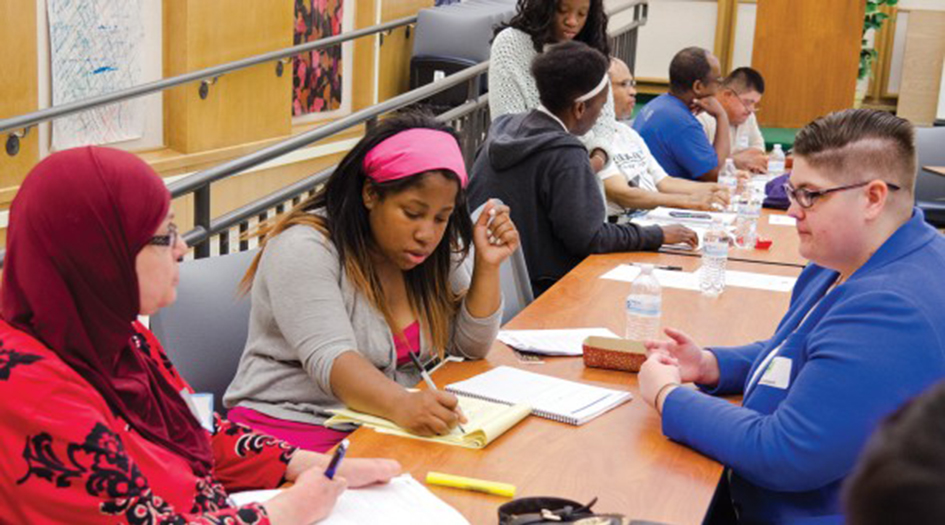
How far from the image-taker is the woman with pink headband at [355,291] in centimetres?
233

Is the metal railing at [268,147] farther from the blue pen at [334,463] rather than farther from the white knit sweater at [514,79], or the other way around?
the blue pen at [334,463]

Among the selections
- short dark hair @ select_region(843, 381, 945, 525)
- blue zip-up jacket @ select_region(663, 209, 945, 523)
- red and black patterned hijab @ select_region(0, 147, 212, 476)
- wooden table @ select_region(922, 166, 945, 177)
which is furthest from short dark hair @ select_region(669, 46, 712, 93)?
short dark hair @ select_region(843, 381, 945, 525)

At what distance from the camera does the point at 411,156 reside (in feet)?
7.92

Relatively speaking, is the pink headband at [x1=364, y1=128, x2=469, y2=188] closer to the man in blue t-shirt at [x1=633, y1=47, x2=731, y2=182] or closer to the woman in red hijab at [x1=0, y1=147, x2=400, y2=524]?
the woman in red hijab at [x1=0, y1=147, x2=400, y2=524]

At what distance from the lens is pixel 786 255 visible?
412cm

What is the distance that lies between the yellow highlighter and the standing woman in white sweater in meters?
2.84

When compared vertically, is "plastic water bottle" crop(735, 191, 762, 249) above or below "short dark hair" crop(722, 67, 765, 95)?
below

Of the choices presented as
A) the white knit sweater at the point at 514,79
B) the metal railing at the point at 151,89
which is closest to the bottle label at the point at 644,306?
the white knit sweater at the point at 514,79

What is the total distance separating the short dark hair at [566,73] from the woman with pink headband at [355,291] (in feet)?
4.40

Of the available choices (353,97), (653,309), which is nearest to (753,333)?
(653,309)

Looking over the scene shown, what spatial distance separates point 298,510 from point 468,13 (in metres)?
7.47

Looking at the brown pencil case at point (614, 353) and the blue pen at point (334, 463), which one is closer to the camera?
the blue pen at point (334, 463)

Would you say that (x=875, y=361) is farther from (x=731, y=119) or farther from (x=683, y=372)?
(x=731, y=119)

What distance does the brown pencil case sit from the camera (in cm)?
258
